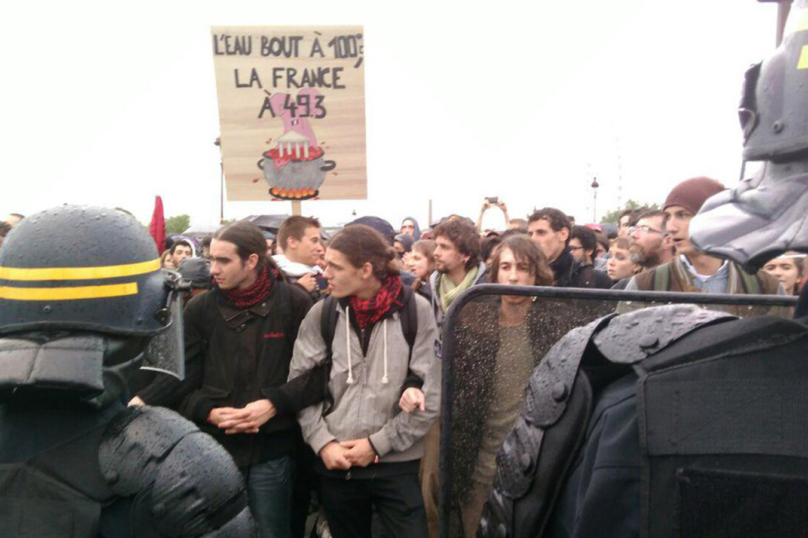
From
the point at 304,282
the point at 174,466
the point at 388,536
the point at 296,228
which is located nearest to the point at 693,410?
Answer: the point at 174,466

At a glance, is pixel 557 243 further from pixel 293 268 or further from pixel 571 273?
pixel 293 268

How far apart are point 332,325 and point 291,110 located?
3.25 metres

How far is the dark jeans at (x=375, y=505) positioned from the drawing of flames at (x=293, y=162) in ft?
11.0

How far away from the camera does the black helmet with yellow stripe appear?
64.7 inches

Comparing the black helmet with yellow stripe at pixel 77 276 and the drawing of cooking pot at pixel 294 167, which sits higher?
the drawing of cooking pot at pixel 294 167

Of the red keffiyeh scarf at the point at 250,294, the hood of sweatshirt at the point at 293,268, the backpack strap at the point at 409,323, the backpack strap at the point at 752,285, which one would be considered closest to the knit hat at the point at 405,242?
the hood of sweatshirt at the point at 293,268

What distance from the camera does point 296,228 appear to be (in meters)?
5.24

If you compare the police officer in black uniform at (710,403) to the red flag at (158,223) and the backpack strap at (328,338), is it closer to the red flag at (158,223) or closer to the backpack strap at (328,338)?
the backpack strap at (328,338)

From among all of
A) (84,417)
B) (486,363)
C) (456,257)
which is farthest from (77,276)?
(456,257)

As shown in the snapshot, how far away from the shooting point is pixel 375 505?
3.38 meters

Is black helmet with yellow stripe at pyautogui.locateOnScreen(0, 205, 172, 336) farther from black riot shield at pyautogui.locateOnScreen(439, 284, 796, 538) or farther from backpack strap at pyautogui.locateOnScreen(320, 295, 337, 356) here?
backpack strap at pyautogui.locateOnScreen(320, 295, 337, 356)

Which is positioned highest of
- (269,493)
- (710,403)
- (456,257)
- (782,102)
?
(782,102)

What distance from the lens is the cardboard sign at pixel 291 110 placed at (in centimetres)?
613

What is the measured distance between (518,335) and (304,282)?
9.92ft
